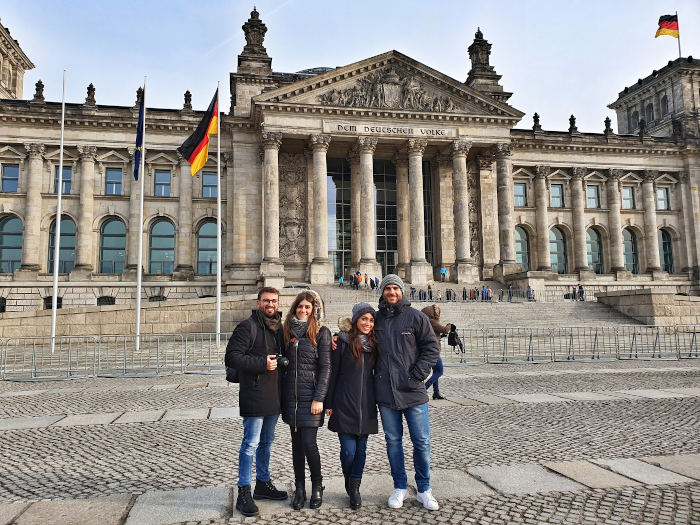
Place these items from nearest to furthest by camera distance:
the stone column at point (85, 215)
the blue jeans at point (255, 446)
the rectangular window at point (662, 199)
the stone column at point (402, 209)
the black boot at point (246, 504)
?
the black boot at point (246, 504) < the blue jeans at point (255, 446) < the stone column at point (85, 215) < the stone column at point (402, 209) < the rectangular window at point (662, 199)

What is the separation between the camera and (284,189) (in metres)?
42.7

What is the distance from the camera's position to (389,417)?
5.35 metres

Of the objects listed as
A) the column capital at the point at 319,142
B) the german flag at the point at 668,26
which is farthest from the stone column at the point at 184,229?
the german flag at the point at 668,26

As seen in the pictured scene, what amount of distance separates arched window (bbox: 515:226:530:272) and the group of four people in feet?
147

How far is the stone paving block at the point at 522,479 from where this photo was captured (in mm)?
5664

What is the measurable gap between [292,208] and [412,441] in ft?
125

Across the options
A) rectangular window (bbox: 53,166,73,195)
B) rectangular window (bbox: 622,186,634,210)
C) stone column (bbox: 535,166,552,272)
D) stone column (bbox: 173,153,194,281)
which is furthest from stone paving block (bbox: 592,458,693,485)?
rectangular window (bbox: 622,186,634,210)

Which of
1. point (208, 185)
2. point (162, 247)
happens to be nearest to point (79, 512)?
point (162, 247)

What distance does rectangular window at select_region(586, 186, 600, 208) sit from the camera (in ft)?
164

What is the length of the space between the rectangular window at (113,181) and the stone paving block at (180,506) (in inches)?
1574

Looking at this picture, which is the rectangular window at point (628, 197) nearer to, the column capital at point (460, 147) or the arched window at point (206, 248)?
the column capital at point (460, 147)

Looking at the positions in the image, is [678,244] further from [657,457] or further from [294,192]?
[657,457]

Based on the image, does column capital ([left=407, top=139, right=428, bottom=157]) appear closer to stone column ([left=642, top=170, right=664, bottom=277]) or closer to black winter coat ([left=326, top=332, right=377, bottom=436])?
stone column ([left=642, top=170, right=664, bottom=277])

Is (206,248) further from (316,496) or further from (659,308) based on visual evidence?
(316,496)
